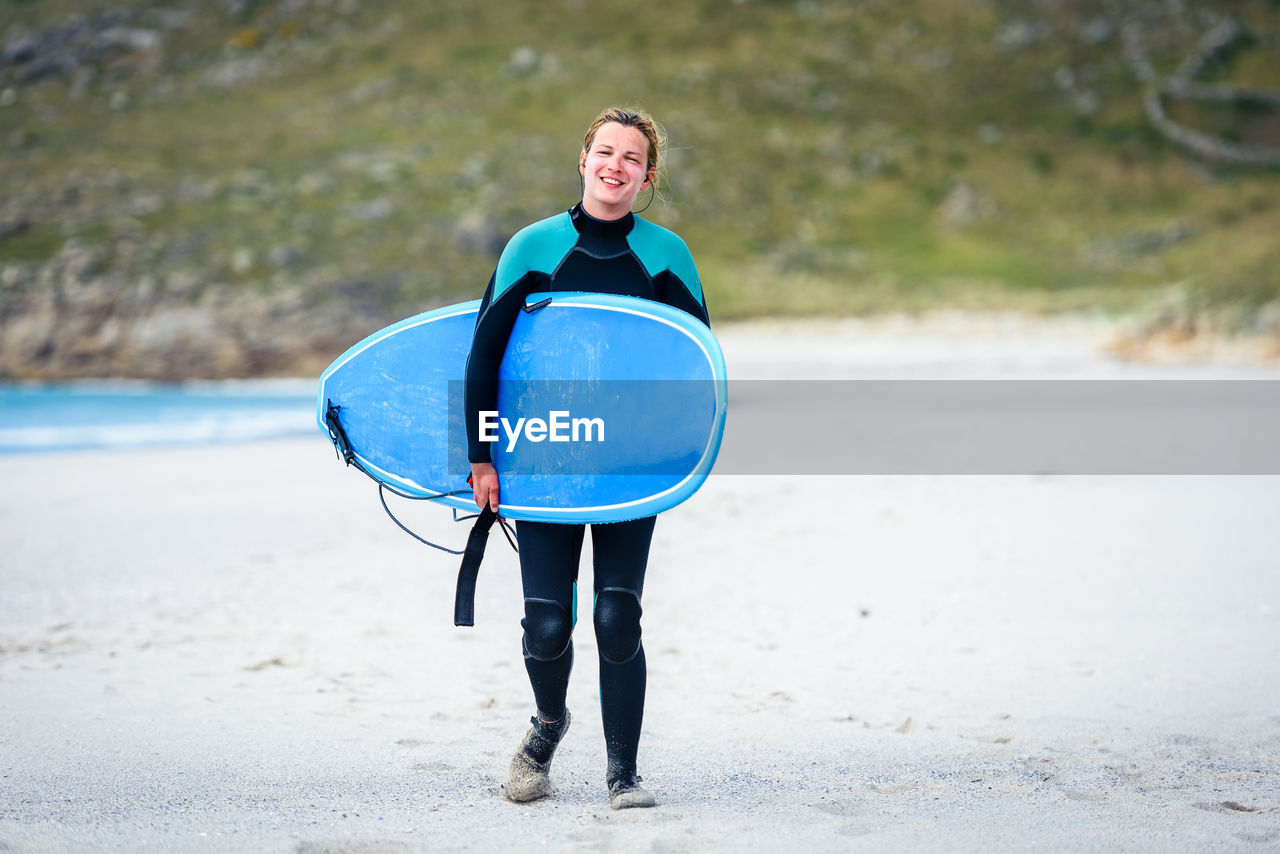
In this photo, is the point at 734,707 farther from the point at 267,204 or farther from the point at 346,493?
the point at 267,204

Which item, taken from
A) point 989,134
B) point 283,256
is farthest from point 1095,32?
point 283,256

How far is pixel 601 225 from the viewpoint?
2691 mm

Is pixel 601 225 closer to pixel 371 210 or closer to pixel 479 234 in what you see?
pixel 479 234

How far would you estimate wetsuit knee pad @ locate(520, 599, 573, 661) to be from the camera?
2.63m

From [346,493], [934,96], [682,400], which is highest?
[934,96]

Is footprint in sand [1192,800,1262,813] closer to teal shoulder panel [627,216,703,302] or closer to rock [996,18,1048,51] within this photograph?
teal shoulder panel [627,216,703,302]

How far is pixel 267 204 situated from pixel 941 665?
3745 centimetres

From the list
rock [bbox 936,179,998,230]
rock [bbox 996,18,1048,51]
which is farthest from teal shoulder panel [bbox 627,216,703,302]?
rock [bbox 996,18,1048,51]

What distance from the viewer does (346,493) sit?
330 inches

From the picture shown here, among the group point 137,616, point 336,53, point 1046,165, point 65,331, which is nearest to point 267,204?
point 65,331

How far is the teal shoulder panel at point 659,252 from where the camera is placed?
107 inches

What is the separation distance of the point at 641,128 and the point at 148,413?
Result: 61.8ft

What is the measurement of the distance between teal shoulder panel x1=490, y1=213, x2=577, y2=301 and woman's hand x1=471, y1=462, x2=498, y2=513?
0.40m

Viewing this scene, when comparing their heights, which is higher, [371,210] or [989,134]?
[989,134]
